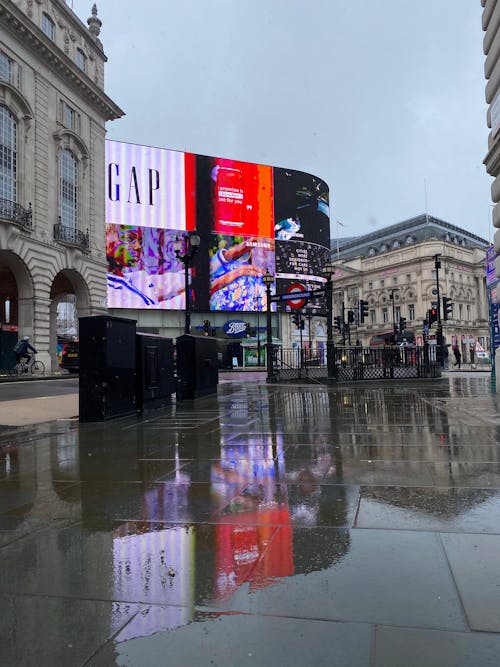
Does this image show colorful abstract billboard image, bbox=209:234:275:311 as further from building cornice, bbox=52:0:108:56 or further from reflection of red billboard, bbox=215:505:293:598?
reflection of red billboard, bbox=215:505:293:598

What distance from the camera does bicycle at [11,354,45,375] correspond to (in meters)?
27.3

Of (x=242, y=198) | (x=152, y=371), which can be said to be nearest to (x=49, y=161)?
(x=152, y=371)

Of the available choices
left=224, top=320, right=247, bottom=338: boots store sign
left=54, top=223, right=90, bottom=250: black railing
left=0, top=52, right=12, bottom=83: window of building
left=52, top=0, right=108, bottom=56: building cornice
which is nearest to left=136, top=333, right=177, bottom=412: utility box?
left=54, top=223, right=90, bottom=250: black railing

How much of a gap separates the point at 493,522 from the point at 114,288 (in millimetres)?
59531

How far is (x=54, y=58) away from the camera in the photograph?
32.9 m

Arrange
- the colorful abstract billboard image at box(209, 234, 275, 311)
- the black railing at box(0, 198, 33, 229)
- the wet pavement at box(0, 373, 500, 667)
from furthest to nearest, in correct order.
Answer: the colorful abstract billboard image at box(209, 234, 275, 311) → the black railing at box(0, 198, 33, 229) → the wet pavement at box(0, 373, 500, 667)

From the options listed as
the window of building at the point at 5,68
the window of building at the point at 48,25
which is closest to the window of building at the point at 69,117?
the window of building at the point at 48,25

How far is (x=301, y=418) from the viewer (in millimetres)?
9961

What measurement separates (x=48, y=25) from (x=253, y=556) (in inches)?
1583

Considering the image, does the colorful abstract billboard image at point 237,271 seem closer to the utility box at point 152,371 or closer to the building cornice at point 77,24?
the building cornice at point 77,24

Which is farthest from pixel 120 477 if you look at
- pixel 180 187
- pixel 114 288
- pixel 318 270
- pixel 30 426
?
pixel 318 270

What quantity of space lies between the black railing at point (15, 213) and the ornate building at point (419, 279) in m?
68.2

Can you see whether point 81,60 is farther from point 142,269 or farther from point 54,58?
point 142,269

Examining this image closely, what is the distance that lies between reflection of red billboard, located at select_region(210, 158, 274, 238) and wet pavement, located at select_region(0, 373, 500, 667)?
6197 centimetres
